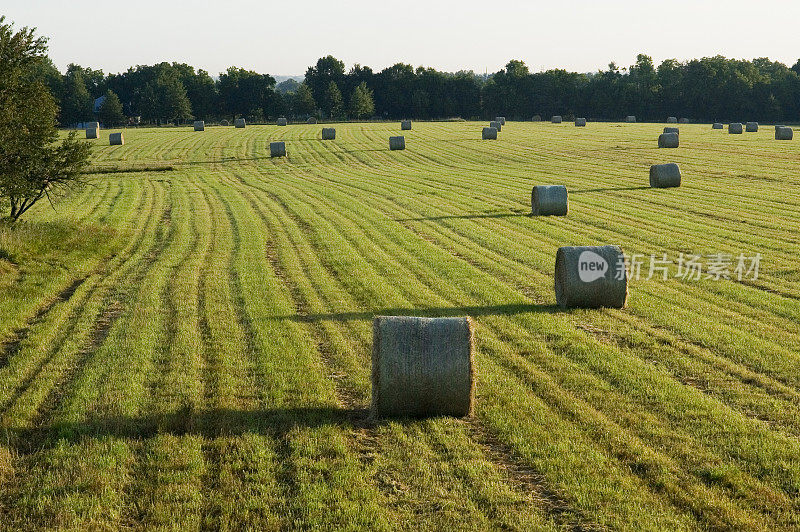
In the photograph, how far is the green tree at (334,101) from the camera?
466 ft

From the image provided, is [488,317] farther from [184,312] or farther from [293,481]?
[293,481]

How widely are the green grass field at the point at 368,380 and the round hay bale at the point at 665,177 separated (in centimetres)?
826

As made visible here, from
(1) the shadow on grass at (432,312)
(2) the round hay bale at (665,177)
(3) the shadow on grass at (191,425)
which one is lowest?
(3) the shadow on grass at (191,425)

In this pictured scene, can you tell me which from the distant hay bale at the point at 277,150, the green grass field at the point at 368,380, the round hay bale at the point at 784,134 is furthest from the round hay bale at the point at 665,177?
the round hay bale at the point at 784,134

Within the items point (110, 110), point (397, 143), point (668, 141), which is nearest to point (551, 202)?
point (668, 141)

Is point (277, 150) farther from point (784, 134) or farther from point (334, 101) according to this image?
point (334, 101)

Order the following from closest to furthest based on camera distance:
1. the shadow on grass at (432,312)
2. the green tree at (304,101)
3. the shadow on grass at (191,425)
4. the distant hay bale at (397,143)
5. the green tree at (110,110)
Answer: the shadow on grass at (191,425) < the shadow on grass at (432,312) < the distant hay bale at (397,143) < the green tree at (110,110) < the green tree at (304,101)

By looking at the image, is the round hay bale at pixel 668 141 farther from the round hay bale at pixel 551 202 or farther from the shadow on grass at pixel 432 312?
the shadow on grass at pixel 432 312

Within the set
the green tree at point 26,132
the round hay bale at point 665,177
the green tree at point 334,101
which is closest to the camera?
the green tree at point 26,132

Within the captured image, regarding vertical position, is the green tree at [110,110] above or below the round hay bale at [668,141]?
above

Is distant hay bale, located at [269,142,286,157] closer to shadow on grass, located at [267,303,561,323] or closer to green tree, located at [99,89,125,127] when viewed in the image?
shadow on grass, located at [267,303,561,323]

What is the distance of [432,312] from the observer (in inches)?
643

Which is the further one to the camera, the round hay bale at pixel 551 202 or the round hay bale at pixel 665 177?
the round hay bale at pixel 665 177

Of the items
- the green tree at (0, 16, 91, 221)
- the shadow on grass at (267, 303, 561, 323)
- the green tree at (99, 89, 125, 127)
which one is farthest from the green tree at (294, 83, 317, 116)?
the shadow on grass at (267, 303, 561, 323)
